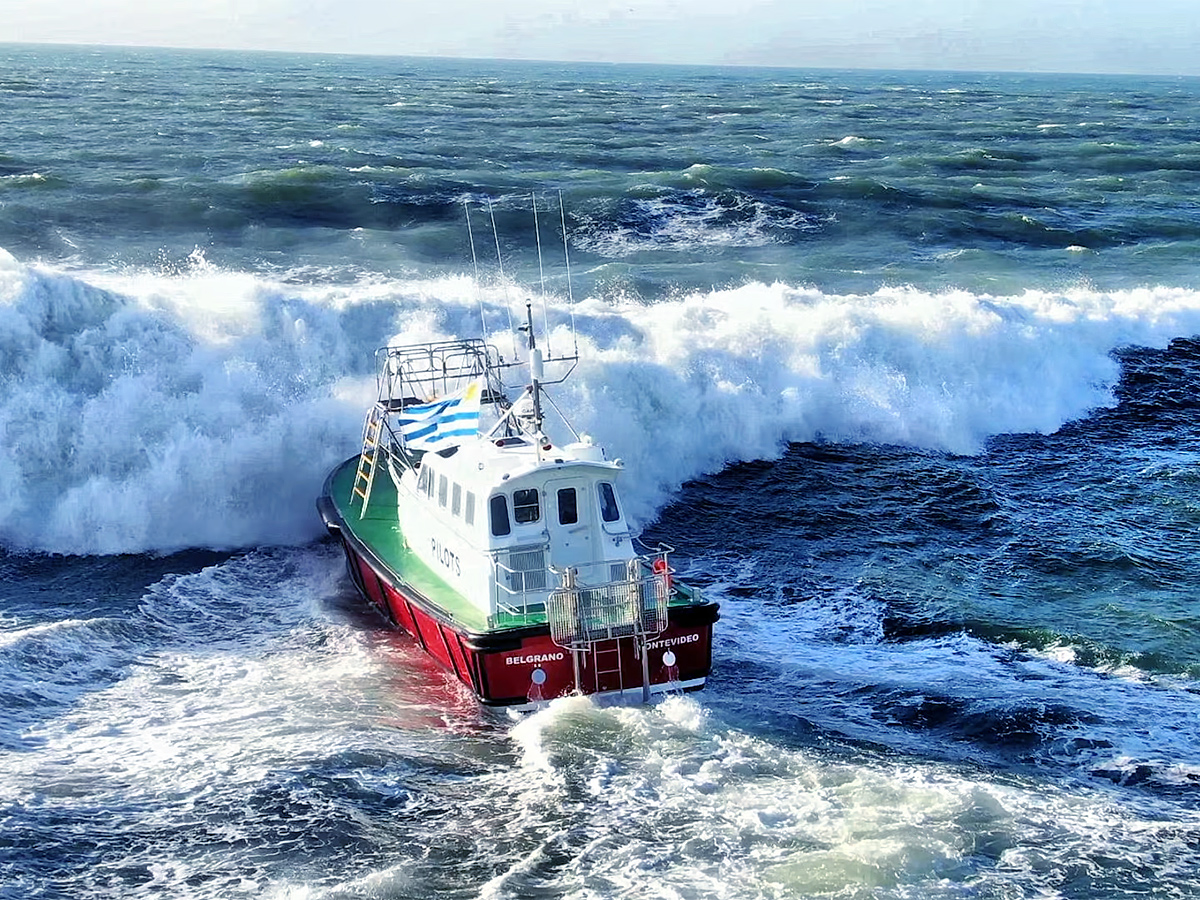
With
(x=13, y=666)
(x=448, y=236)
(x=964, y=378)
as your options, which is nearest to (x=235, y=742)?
(x=13, y=666)

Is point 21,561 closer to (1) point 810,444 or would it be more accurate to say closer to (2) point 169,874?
(2) point 169,874

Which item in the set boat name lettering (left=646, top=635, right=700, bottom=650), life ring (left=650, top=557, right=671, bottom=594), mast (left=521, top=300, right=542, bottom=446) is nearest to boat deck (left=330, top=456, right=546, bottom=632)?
boat name lettering (left=646, top=635, right=700, bottom=650)

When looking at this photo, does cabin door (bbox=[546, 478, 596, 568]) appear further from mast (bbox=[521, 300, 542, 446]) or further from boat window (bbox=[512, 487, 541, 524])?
mast (bbox=[521, 300, 542, 446])

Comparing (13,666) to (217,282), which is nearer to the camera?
(13,666)

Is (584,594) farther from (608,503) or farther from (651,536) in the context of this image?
(651,536)

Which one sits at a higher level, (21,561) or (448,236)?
(448,236)

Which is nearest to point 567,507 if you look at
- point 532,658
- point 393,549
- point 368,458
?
point 532,658
